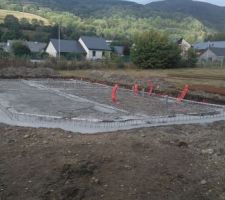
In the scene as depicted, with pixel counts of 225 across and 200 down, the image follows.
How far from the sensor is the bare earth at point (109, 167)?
488 centimetres

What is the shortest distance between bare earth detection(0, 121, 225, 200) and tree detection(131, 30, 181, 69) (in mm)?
26714

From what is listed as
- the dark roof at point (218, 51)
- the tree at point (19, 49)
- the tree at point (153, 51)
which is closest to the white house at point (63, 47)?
the tree at point (19, 49)

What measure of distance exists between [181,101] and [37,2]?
127319 millimetres

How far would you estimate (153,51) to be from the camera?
3412 centimetres

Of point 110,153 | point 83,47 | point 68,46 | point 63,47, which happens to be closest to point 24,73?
point 110,153

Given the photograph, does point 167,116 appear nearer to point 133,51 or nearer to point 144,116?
point 144,116

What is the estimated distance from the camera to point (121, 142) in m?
6.99

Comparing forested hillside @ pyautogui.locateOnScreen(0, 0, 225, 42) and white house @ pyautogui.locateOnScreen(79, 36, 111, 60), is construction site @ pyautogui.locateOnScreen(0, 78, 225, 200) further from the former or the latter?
forested hillside @ pyautogui.locateOnScreen(0, 0, 225, 42)

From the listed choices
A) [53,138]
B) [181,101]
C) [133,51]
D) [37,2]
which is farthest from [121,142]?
[37,2]

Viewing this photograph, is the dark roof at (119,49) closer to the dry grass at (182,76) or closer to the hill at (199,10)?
the dry grass at (182,76)

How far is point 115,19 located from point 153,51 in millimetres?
73525

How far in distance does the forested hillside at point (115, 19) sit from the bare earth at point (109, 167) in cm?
6614

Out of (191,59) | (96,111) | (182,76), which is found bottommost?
(182,76)

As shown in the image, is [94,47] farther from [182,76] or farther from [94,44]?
[182,76]
